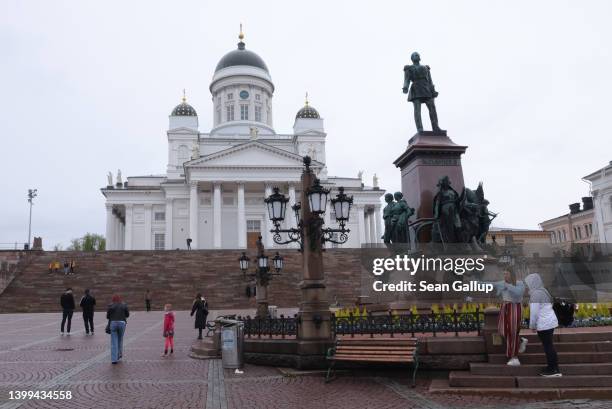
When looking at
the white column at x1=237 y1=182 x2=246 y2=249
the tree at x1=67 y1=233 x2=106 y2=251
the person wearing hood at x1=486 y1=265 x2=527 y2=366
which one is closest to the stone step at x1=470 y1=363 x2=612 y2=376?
the person wearing hood at x1=486 y1=265 x2=527 y2=366

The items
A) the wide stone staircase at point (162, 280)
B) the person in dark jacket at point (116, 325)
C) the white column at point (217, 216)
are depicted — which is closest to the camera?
the person in dark jacket at point (116, 325)

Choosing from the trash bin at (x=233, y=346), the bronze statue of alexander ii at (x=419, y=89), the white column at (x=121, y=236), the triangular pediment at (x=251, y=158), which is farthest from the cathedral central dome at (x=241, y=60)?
the trash bin at (x=233, y=346)

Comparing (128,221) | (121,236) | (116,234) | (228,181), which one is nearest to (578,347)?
(228,181)

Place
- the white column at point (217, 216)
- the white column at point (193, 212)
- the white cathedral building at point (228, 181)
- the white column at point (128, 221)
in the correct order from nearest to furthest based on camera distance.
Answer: the white column at point (217, 216) < the white column at point (193, 212) < the white cathedral building at point (228, 181) < the white column at point (128, 221)

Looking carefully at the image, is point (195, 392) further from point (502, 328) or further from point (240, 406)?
point (502, 328)

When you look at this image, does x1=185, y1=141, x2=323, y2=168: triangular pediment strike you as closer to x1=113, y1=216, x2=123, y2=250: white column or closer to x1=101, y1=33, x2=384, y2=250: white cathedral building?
x1=101, y1=33, x2=384, y2=250: white cathedral building

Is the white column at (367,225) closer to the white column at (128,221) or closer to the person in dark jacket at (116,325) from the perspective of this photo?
the white column at (128,221)

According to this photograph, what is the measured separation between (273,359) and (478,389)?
4.72 metres

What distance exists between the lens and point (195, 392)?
9961mm

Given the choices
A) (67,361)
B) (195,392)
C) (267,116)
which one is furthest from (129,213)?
(195,392)

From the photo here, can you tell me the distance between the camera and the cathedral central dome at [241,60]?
3270 inches

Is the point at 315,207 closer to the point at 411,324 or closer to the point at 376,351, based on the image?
the point at 411,324

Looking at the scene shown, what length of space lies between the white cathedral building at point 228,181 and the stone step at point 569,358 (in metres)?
53.8

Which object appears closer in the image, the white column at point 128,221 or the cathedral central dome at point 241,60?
the white column at point 128,221
